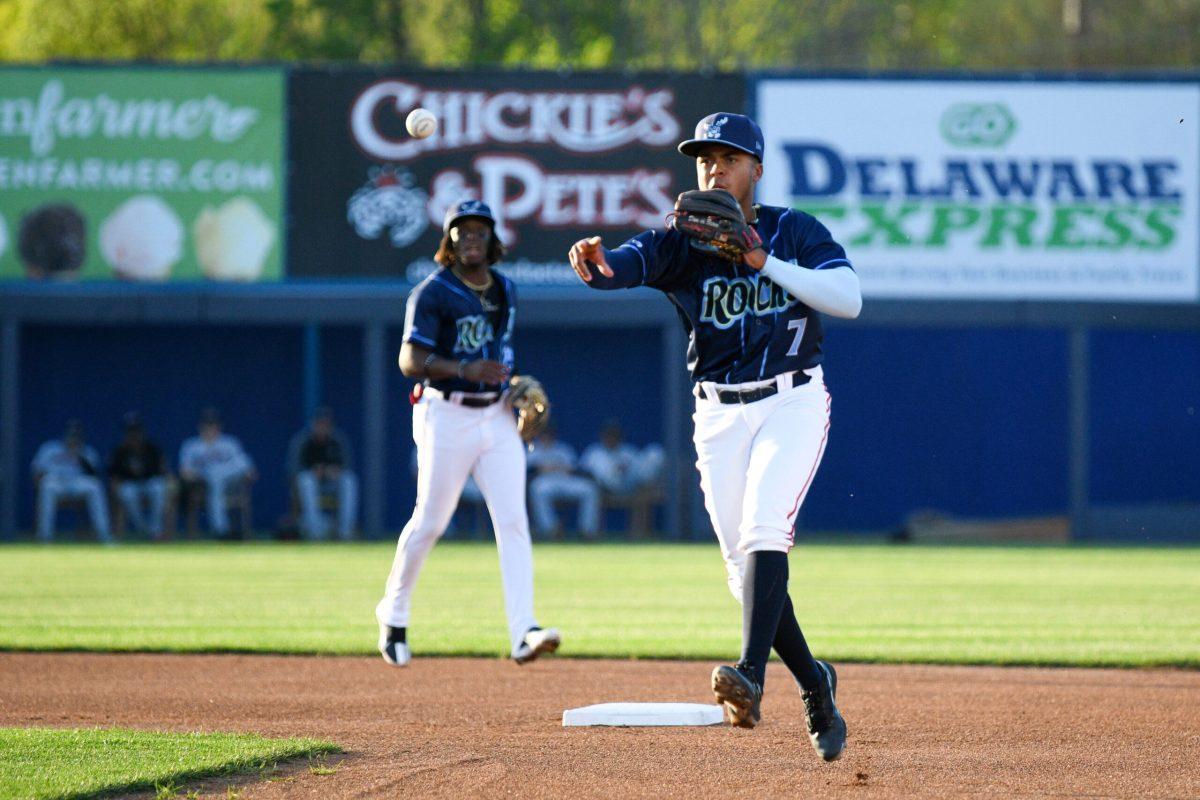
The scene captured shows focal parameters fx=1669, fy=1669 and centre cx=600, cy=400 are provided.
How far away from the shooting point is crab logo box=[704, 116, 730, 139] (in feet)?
17.3

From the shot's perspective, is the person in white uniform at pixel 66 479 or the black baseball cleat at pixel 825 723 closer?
the black baseball cleat at pixel 825 723

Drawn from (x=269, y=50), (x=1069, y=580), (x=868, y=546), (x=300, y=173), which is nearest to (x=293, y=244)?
(x=300, y=173)

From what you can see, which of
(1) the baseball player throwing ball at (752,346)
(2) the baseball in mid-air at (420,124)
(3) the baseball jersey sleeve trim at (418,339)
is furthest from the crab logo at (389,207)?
(1) the baseball player throwing ball at (752,346)

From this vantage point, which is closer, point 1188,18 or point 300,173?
point 300,173

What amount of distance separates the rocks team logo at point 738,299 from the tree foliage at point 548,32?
102 feet

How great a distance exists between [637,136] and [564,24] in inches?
738

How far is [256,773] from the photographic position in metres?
5.21

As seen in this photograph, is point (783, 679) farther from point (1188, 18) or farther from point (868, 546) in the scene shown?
point (1188, 18)

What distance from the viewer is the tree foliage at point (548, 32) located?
1399 inches

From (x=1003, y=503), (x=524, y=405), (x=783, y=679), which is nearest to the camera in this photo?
(x=524, y=405)

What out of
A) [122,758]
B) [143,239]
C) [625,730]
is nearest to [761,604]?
[625,730]

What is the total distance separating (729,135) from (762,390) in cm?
81

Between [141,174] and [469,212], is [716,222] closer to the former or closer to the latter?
[469,212]

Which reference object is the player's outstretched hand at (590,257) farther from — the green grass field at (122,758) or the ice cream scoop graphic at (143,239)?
the ice cream scoop graphic at (143,239)
